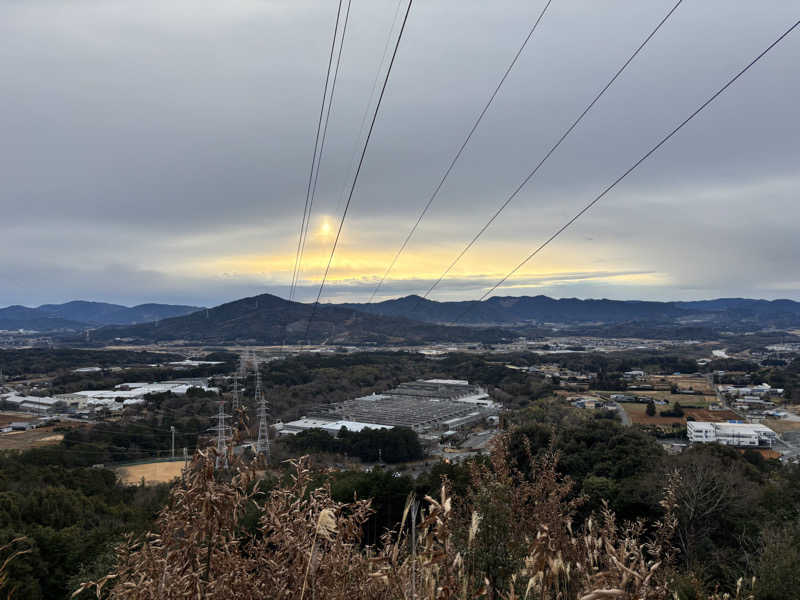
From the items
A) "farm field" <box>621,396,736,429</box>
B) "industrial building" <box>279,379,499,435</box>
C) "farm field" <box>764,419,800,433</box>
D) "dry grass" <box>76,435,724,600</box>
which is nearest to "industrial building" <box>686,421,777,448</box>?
"farm field" <box>764,419,800,433</box>

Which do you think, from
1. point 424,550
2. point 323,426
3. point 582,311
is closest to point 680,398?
point 323,426

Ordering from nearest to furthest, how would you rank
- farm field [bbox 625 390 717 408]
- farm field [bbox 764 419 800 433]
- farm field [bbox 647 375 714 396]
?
1. farm field [bbox 764 419 800 433]
2. farm field [bbox 625 390 717 408]
3. farm field [bbox 647 375 714 396]

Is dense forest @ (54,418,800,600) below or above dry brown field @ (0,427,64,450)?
above

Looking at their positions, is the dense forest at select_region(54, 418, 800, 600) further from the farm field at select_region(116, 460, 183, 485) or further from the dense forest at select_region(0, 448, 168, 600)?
the farm field at select_region(116, 460, 183, 485)

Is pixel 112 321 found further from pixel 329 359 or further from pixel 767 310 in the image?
pixel 767 310

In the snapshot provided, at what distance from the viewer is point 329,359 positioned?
5409cm

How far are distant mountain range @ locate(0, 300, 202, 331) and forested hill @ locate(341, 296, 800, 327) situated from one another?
2590 inches

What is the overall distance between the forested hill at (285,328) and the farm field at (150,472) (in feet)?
155

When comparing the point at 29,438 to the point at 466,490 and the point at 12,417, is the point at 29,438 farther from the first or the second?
the point at 466,490

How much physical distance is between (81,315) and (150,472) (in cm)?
18324

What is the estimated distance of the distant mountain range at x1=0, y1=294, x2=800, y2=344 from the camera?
8319 centimetres

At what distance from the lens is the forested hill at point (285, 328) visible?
78750 millimetres

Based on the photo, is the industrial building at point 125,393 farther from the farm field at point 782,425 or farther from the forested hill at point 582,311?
the forested hill at point 582,311

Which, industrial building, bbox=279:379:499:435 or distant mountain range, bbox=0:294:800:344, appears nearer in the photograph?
industrial building, bbox=279:379:499:435
